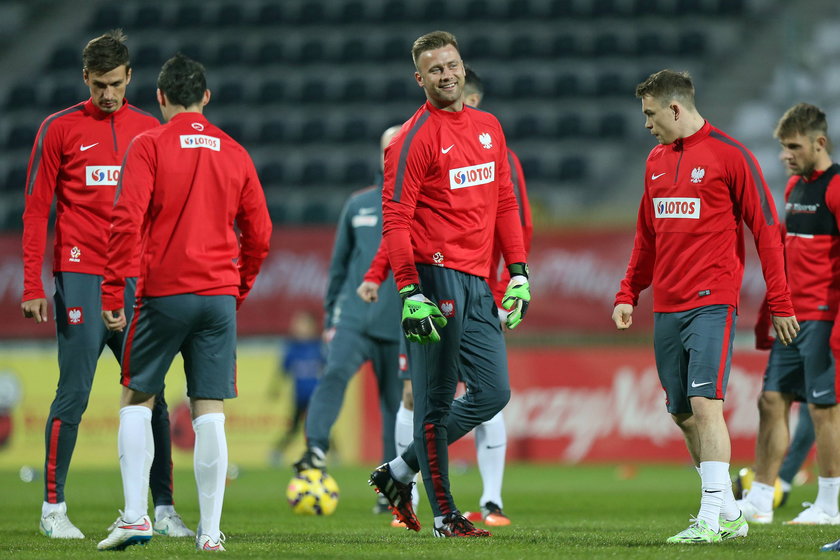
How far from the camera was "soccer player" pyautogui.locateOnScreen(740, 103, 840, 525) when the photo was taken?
724 cm

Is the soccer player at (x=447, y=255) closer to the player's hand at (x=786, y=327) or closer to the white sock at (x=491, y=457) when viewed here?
the player's hand at (x=786, y=327)

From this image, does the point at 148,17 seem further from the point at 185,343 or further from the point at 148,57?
the point at 185,343

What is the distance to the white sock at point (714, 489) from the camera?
5.73 m

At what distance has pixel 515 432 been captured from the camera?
13766 mm

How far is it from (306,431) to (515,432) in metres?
5.74

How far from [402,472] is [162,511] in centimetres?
132

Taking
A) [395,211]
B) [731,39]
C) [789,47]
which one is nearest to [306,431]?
[395,211]

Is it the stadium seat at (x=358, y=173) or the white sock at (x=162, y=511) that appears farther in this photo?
the stadium seat at (x=358, y=173)

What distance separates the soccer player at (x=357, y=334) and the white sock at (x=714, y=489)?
9.65 feet

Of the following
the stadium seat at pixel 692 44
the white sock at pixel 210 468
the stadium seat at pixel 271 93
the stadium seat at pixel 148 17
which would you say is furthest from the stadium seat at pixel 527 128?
the white sock at pixel 210 468

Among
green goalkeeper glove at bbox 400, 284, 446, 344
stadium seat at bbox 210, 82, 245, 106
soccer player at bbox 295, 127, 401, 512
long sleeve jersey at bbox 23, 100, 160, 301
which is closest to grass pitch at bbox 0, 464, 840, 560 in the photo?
soccer player at bbox 295, 127, 401, 512

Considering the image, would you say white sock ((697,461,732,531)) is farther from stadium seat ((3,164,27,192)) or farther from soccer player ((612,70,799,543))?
stadium seat ((3,164,27,192))

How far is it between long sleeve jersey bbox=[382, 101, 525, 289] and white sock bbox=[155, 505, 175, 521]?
72.8 inches

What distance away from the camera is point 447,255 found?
5.82 metres
